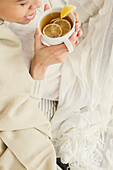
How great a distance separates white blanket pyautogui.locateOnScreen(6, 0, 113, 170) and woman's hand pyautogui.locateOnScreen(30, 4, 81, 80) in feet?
0.19

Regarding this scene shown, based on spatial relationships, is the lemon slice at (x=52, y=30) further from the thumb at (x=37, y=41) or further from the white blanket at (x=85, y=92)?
the white blanket at (x=85, y=92)

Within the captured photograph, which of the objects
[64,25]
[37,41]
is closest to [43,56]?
[37,41]

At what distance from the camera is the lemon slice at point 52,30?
0.87 m

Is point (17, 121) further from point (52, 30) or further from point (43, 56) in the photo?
point (52, 30)

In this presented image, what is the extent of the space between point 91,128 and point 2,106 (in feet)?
1.60

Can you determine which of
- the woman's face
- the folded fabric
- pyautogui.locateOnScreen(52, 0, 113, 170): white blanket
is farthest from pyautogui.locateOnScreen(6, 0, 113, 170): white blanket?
the woman's face

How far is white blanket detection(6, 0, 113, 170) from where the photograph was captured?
1.02 m

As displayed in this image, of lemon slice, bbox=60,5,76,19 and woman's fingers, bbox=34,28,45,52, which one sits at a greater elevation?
lemon slice, bbox=60,5,76,19

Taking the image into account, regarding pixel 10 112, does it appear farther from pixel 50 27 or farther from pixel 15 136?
pixel 50 27

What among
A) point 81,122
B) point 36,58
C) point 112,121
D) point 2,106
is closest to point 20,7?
point 36,58

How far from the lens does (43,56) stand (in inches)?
38.3

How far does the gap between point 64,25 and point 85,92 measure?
38 centimetres

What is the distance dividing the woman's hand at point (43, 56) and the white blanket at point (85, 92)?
57 mm

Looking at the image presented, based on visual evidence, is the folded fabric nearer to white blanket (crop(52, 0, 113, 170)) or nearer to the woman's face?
the woman's face
